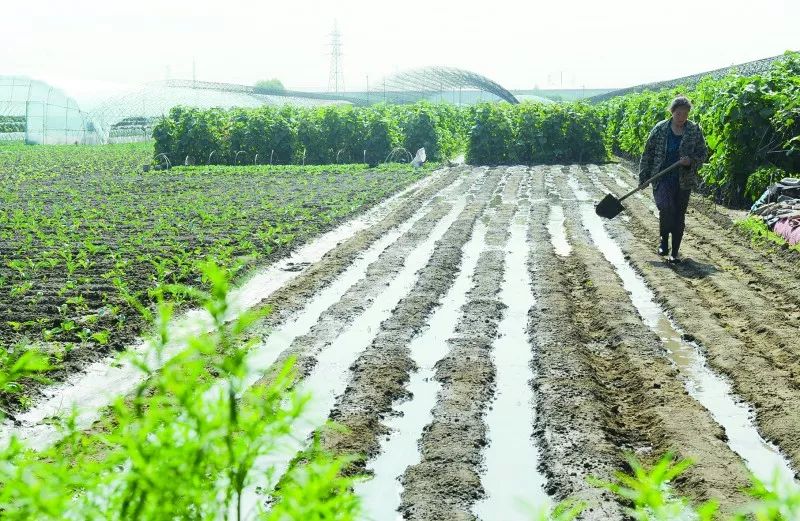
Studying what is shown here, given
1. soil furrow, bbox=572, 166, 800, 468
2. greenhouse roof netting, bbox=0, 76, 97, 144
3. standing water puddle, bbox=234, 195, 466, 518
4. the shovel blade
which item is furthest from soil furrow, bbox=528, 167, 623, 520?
greenhouse roof netting, bbox=0, 76, 97, 144

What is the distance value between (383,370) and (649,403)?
1762mm

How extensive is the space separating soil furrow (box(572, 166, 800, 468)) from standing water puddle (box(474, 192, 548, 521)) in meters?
1.29

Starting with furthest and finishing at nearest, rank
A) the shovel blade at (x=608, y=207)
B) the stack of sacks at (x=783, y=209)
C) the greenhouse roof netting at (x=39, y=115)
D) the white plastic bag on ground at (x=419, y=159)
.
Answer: the greenhouse roof netting at (x=39, y=115)
the white plastic bag on ground at (x=419, y=159)
the shovel blade at (x=608, y=207)
the stack of sacks at (x=783, y=209)

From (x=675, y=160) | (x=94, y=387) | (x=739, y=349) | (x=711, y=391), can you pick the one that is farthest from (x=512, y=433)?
(x=675, y=160)

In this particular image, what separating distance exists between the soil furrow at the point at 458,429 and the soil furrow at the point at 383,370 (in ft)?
0.93

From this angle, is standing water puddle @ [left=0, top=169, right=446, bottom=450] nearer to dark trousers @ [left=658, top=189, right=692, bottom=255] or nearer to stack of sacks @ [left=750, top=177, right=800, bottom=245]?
dark trousers @ [left=658, top=189, right=692, bottom=255]

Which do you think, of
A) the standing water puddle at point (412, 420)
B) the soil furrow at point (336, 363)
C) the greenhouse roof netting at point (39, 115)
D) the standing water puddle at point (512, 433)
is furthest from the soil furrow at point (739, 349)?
the greenhouse roof netting at point (39, 115)

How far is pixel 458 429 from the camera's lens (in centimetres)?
484

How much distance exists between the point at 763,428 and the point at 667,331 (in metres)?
2.26

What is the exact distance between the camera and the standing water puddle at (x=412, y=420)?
4.06 meters

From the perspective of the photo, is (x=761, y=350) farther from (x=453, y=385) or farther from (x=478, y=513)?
(x=478, y=513)

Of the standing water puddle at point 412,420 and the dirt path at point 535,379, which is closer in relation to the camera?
the standing water puddle at point 412,420

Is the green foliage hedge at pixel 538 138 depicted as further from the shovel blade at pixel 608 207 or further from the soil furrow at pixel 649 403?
the soil furrow at pixel 649 403

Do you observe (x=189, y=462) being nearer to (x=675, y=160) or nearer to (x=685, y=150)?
(x=685, y=150)
